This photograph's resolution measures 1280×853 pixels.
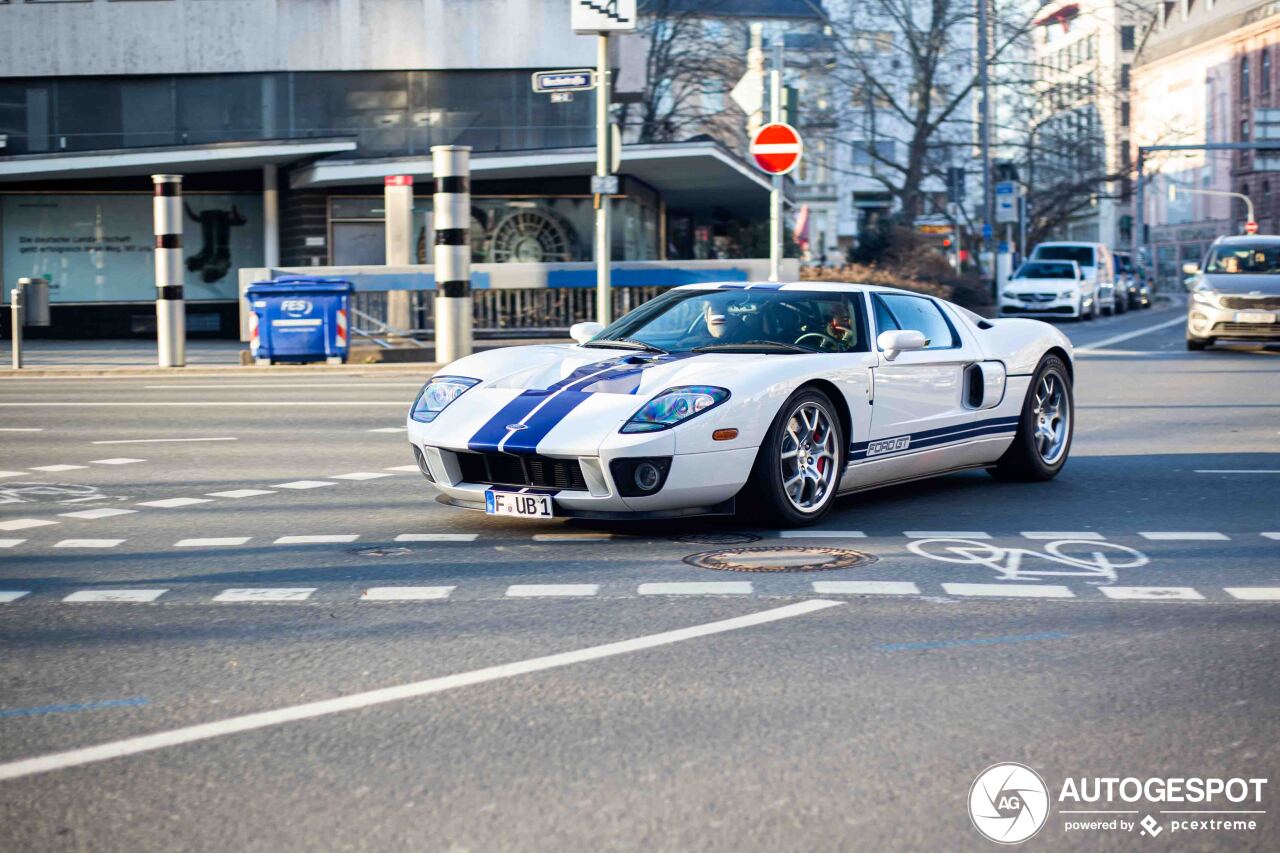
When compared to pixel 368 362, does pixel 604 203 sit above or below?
above

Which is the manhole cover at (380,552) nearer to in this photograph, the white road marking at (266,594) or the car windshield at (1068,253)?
the white road marking at (266,594)

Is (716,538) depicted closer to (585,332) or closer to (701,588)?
(701,588)

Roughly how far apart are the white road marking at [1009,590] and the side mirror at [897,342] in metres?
2.38

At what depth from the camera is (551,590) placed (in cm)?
661

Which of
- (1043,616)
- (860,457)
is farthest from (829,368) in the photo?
(1043,616)

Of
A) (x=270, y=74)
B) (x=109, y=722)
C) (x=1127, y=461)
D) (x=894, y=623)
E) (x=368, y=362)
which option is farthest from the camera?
(x=270, y=74)

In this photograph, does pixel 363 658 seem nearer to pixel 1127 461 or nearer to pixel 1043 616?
pixel 1043 616

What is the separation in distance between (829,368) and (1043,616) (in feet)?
8.80

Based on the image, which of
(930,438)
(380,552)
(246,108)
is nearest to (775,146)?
(930,438)

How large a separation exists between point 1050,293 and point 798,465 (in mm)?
32931

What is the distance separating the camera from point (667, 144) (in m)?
32.1

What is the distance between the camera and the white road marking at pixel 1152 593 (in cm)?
649

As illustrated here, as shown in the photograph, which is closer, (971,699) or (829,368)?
(971,699)

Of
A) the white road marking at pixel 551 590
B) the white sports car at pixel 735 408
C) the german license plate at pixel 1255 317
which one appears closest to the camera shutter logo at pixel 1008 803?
the white road marking at pixel 551 590
